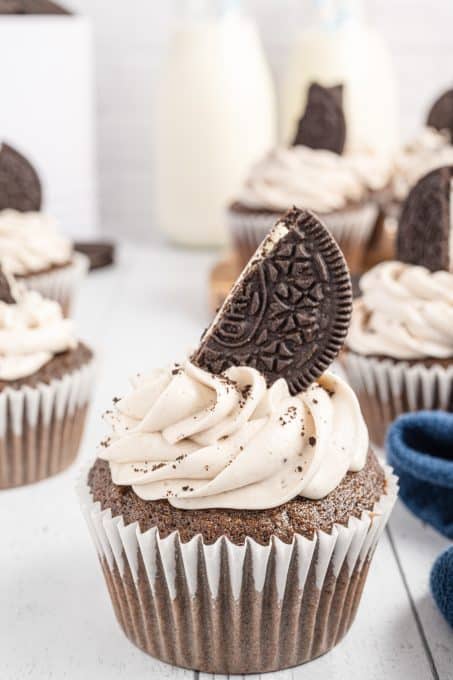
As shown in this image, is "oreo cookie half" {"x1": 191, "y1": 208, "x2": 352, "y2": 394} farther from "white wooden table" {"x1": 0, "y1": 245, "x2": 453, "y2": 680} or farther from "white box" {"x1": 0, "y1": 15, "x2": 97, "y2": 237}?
"white box" {"x1": 0, "y1": 15, "x2": 97, "y2": 237}

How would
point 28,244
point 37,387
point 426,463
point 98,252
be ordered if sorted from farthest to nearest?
point 98,252
point 28,244
point 37,387
point 426,463

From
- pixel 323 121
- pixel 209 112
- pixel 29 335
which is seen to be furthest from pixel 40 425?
pixel 209 112

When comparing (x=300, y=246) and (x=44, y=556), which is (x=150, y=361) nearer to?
(x=44, y=556)

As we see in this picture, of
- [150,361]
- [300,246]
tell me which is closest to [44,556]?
[300,246]

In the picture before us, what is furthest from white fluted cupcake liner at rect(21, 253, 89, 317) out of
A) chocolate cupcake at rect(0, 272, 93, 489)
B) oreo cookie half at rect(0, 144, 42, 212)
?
chocolate cupcake at rect(0, 272, 93, 489)

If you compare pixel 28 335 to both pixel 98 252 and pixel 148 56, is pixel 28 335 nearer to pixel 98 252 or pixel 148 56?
pixel 98 252
